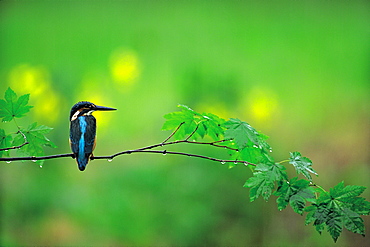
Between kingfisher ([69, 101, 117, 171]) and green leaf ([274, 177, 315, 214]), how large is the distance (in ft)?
1.01

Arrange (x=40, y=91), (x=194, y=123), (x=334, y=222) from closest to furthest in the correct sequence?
(x=334, y=222)
(x=194, y=123)
(x=40, y=91)

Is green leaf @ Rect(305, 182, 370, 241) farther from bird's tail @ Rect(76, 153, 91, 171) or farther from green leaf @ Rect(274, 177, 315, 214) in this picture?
bird's tail @ Rect(76, 153, 91, 171)

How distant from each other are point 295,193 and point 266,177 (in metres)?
0.04

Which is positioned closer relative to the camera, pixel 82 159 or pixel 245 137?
pixel 245 137

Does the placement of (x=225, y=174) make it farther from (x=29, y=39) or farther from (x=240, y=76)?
(x=29, y=39)

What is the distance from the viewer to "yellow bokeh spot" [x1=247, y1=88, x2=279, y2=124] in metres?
1.84

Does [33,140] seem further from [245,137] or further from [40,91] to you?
[40,91]

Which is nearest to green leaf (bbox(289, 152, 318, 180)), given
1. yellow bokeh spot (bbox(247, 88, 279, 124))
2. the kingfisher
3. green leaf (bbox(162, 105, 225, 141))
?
green leaf (bbox(162, 105, 225, 141))

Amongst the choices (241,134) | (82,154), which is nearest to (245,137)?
(241,134)

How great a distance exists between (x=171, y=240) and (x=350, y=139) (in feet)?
3.40

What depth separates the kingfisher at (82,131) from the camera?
65 centimetres

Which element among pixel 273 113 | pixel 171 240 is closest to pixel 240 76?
pixel 273 113

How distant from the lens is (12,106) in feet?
1.87

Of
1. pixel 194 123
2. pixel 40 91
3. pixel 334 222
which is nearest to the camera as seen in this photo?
pixel 334 222
